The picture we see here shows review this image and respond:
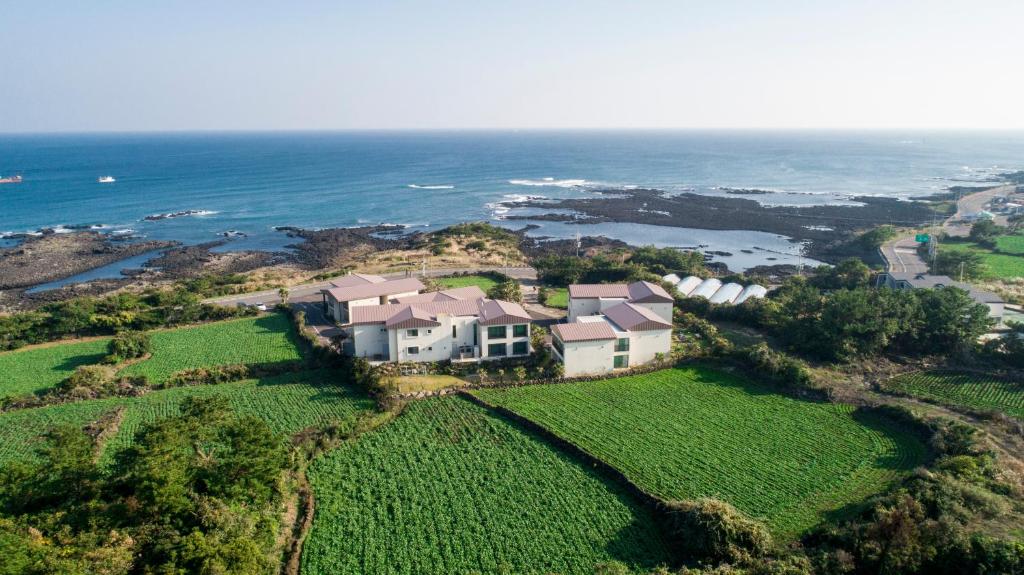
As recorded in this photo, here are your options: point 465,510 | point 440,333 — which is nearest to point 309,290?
point 440,333

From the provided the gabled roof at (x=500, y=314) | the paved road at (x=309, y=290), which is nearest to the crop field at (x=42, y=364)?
Result: the paved road at (x=309, y=290)

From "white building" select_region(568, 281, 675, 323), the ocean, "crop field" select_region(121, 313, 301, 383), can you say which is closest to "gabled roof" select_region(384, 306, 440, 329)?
"crop field" select_region(121, 313, 301, 383)

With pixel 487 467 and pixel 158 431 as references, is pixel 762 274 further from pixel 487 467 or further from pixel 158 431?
pixel 158 431

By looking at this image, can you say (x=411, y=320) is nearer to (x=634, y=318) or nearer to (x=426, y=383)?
(x=426, y=383)

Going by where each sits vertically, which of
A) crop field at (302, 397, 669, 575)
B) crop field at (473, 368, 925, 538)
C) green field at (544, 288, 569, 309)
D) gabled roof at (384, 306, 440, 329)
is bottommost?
crop field at (302, 397, 669, 575)

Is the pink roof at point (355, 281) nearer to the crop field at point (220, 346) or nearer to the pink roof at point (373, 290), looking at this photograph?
the pink roof at point (373, 290)

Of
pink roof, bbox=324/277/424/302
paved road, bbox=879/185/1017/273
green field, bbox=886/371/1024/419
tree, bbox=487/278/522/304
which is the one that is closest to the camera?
green field, bbox=886/371/1024/419

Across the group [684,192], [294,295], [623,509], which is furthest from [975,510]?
[684,192]

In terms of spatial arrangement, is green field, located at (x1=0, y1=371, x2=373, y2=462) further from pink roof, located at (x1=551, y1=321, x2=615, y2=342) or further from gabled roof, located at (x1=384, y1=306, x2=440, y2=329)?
pink roof, located at (x1=551, y1=321, x2=615, y2=342)
